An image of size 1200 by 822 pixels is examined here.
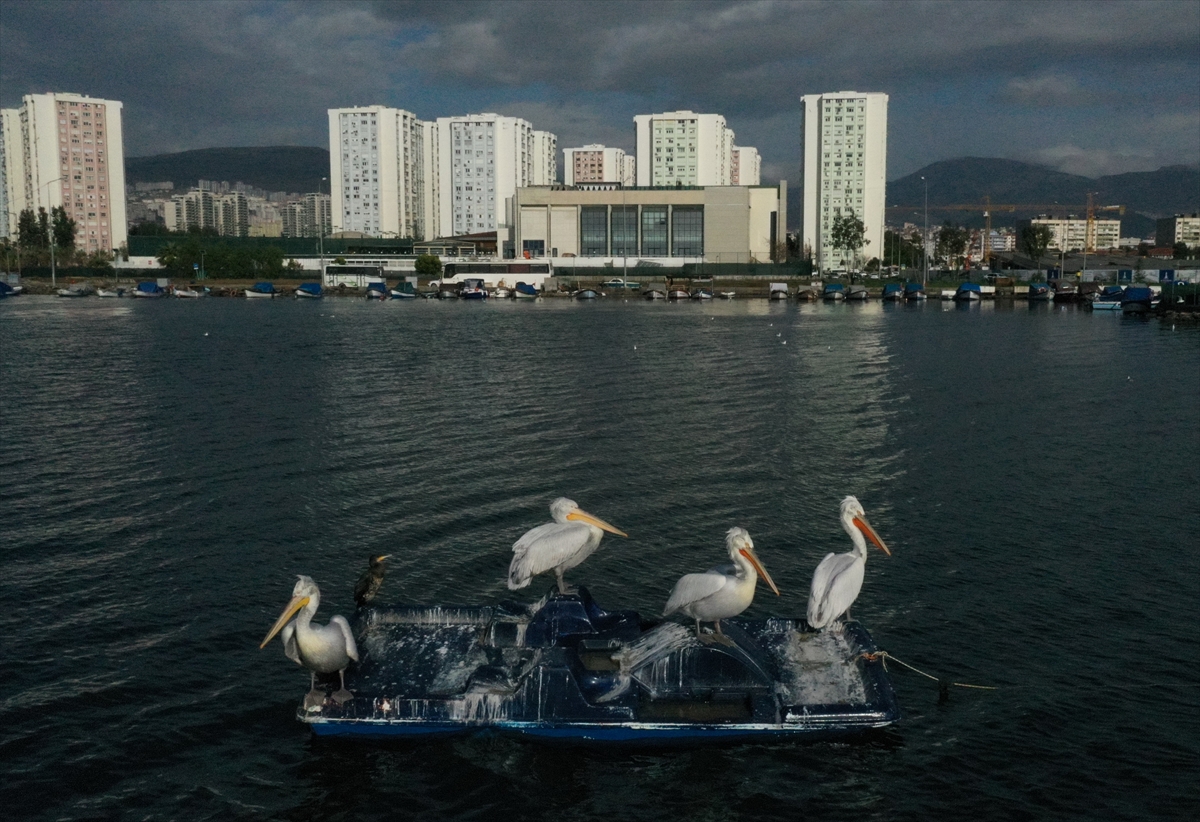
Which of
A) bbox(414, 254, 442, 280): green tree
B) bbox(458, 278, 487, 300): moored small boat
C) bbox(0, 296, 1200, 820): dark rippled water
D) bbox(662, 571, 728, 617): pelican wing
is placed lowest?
bbox(0, 296, 1200, 820): dark rippled water

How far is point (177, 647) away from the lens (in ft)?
38.9

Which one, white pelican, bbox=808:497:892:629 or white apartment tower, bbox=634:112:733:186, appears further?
white apartment tower, bbox=634:112:733:186

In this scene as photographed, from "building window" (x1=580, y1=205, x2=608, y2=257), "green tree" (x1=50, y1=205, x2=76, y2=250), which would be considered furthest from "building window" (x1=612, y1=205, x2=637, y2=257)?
"green tree" (x1=50, y1=205, x2=76, y2=250)

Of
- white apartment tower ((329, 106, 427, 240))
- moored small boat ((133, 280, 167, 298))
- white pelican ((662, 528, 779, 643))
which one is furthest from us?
white apartment tower ((329, 106, 427, 240))

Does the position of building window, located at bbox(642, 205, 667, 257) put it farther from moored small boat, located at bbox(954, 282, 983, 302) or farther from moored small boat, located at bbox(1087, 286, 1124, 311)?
moored small boat, located at bbox(1087, 286, 1124, 311)

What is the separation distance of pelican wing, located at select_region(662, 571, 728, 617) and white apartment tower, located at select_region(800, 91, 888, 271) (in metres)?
153

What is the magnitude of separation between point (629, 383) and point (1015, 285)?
92.5 metres

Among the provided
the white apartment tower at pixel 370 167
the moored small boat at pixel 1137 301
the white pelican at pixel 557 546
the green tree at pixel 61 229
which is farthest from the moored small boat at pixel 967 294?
the green tree at pixel 61 229

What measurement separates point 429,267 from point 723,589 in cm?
12435

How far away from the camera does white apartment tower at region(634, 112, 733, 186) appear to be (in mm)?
192625

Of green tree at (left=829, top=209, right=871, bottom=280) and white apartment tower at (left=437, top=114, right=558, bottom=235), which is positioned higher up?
white apartment tower at (left=437, top=114, right=558, bottom=235)

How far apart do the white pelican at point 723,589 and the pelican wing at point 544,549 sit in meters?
1.25

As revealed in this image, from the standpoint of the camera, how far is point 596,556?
1539cm

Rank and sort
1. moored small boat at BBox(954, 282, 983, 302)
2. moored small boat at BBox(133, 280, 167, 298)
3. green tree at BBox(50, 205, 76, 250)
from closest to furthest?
moored small boat at BBox(954, 282, 983, 302), moored small boat at BBox(133, 280, 167, 298), green tree at BBox(50, 205, 76, 250)
